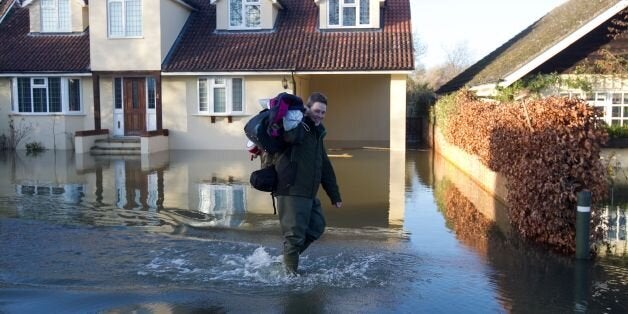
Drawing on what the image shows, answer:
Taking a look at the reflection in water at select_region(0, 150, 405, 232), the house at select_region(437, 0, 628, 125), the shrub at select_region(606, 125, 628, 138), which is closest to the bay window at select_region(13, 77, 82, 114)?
the reflection in water at select_region(0, 150, 405, 232)

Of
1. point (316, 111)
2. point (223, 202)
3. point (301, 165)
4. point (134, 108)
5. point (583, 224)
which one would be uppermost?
point (134, 108)

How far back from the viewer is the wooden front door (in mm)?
23031

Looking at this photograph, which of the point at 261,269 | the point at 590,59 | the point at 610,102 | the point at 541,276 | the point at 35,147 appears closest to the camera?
the point at 541,276

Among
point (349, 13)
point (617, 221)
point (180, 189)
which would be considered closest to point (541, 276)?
point (617, 221)

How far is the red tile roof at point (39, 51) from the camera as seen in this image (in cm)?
2297

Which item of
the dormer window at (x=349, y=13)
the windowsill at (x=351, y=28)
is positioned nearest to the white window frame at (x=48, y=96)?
the windowsill at (x=351, y=28)

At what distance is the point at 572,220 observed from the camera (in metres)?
7.69

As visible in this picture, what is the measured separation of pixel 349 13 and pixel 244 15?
3977mm

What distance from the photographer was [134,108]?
2316 centimetres

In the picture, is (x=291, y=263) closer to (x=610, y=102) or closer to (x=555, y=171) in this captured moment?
(x=555, y=171)

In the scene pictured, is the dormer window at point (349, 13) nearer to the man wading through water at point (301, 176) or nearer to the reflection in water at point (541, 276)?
the reflection in water at point (541, 276)

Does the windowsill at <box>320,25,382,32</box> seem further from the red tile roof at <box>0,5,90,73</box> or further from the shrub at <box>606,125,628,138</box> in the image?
the shrub at <box>606,125,628,138</box>

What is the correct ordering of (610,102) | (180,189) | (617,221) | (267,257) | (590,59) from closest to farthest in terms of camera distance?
(267,257) < (617,221) < (180,189) < (590,59) < (610,102)

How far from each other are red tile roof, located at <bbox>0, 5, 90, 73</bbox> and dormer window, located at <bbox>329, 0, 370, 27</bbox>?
9178 mm
